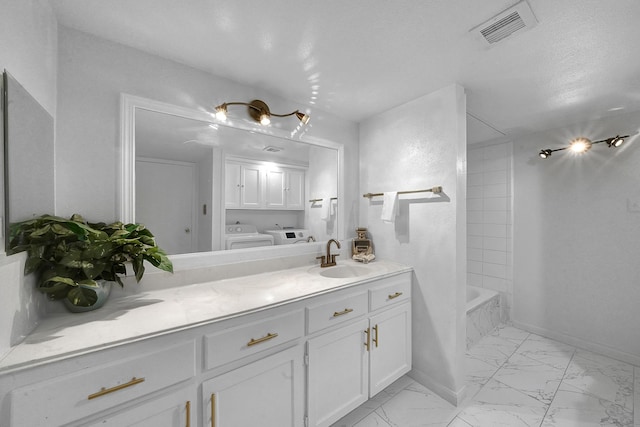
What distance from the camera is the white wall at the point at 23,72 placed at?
75cm

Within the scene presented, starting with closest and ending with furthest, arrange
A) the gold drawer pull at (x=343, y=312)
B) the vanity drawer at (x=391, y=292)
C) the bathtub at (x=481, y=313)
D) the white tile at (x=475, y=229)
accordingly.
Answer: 1. the gold drawer pull at (x=343, y=312)
2. the vanity drawer at (x=391, y=292)
3. the bathtub at (x=481, y=313)
4. the white tile at (x=475, y=229)

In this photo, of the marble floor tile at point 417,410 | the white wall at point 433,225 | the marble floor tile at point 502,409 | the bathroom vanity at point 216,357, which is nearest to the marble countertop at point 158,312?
the bathroom vanity at point 216,357

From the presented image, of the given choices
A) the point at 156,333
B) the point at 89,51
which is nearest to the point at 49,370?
the point at 156,333

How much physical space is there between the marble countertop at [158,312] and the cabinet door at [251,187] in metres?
0.50

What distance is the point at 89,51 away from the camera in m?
1.25

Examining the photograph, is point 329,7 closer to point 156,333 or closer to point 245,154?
point 245,154

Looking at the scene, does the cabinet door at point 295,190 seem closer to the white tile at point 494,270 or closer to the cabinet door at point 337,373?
the cabinet door at point 337,373

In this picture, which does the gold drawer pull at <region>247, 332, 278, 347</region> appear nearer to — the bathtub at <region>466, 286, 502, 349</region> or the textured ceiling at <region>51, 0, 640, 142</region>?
the textured ceiling at <region>51, 0, 640, 142</region>

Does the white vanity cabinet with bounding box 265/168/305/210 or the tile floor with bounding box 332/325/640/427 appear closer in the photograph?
the tile floor with bounding box 332/325/640/427

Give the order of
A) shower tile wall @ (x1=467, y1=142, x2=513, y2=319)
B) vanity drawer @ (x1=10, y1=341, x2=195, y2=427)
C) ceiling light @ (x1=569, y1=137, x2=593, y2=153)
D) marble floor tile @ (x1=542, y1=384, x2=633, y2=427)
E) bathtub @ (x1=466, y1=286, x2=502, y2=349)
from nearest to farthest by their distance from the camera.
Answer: vanity drawer @ (x1=10, y1=341, x2=195, y2=427) < marble floor tile @ (x1=542, y1=384, x2=633, y2=427) < ceiling light @ (x1=569, y1=137, x2=593, y2=153) < bathtub @ (x1=466, y1=286, x2=502, y2=349) < shower tile wall @ (x1=467, y1=142, x2=513, y2=319)

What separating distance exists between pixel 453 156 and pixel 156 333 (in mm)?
1899

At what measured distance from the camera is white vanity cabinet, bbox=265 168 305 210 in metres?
1.87

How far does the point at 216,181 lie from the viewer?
1612 mm

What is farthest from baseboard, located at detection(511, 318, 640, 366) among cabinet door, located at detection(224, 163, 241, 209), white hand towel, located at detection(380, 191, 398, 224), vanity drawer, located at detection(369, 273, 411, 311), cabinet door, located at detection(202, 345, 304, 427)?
cabinet door, located at detection(224, 163, 241, 209)
